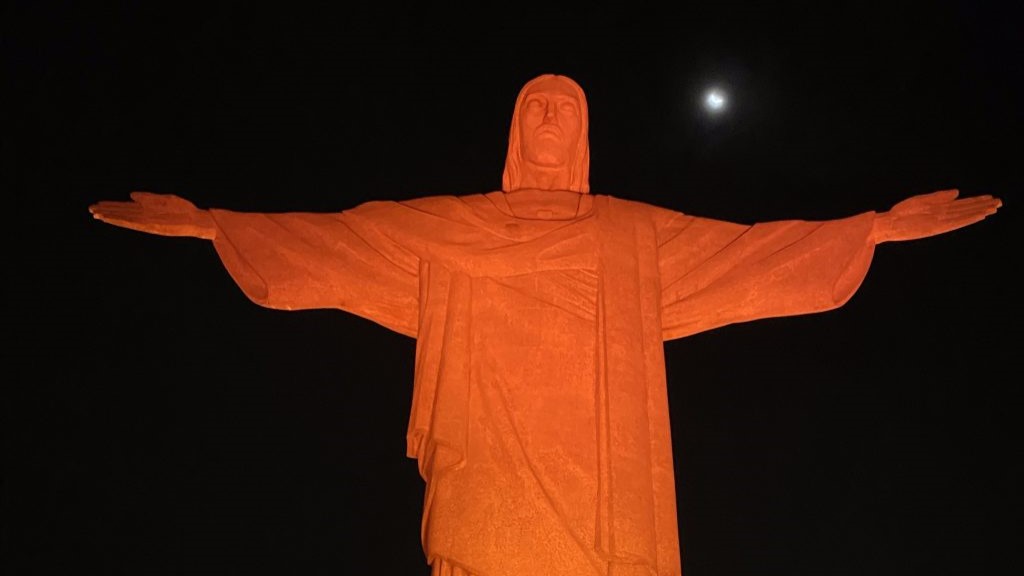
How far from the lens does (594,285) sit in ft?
23.5

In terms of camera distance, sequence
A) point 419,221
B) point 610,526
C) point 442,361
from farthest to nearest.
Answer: point 419,221 → point 442,361 → point 610,526

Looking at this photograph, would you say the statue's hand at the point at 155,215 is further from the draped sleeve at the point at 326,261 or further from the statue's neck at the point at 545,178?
the statue's neck at the point at 545,178

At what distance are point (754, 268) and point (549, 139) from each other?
4.38 feet

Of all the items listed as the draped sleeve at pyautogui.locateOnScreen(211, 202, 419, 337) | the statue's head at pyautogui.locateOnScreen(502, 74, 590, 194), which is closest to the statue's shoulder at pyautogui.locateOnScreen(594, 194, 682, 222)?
the statue's head at pyautogui.locateOnScreen(502, 74, 590, 194)

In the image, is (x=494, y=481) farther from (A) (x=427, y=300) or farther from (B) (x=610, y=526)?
(A) (x=427, y=300)

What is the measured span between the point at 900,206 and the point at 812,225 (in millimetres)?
449

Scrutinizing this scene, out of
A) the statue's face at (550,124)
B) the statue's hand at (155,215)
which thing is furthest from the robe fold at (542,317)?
the statue's face at (550,124)

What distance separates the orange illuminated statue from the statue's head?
1.2 inches

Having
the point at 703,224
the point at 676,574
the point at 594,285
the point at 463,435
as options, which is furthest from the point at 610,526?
the point at 703,224

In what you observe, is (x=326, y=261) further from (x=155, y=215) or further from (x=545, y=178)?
(x=545, y=178)

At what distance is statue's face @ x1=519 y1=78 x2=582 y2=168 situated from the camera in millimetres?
7770

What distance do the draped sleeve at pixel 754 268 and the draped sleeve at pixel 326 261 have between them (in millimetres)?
1334

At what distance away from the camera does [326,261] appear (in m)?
7.26

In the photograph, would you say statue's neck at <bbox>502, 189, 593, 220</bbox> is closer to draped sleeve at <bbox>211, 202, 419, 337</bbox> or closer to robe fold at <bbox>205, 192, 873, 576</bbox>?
robe fold at <bbox>205, 192, 873, 576</bbox>
